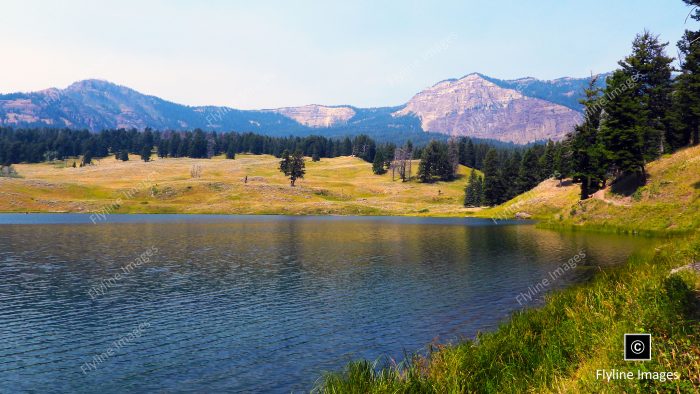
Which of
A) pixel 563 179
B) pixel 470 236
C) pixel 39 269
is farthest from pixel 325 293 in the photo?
pixel 563 179

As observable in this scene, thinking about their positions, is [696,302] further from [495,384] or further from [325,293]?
[325,293]

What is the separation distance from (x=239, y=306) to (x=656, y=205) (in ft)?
225

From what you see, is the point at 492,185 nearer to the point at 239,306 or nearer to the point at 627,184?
the point at 627,184

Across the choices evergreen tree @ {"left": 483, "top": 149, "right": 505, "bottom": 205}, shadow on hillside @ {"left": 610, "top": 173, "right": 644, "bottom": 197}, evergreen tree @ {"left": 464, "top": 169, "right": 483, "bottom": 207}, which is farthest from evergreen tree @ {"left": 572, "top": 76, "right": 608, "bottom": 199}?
evergreen tree @ {"left": 464, "top": 169, "right": 483, "bottom": 207}

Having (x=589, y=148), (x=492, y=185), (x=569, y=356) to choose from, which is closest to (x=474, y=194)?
(x=492, y=185)

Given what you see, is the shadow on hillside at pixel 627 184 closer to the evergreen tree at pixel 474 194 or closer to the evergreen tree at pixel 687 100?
the evergreen tree at pixel 687 100

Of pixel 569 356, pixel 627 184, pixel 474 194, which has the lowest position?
pixel 474 194

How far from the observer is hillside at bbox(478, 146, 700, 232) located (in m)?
68.0

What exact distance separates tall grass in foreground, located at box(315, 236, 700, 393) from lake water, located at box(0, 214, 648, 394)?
4776 millimetres

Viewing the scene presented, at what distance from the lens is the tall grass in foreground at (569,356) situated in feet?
39.1

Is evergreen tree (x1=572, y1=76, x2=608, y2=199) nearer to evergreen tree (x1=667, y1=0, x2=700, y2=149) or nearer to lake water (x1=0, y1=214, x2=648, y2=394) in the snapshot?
evergreen tree (x1=667, y1=0, x2=700, y2=149)

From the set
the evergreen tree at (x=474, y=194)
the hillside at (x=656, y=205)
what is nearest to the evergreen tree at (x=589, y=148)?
the hillside at (x=656, y=205)

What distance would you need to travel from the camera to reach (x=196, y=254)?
58625 mm

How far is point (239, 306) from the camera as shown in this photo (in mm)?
32406
